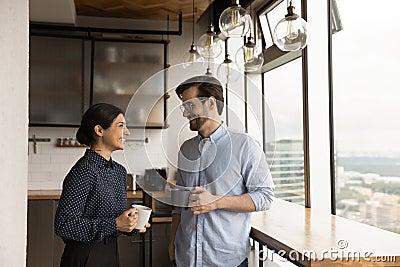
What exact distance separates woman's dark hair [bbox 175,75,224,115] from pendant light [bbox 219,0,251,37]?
517mm

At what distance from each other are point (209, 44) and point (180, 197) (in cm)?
132

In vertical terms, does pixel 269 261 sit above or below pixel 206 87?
below

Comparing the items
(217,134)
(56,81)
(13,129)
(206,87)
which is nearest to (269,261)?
(217,134)

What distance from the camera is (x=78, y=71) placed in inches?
194

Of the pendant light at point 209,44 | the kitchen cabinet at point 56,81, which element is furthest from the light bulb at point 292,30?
the kitchen cabinet at point 56,81

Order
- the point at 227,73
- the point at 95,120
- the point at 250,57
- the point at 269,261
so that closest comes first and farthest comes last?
the point at 95,120 → the point at 269,261 → the point at 250,57 → the point at 227,73

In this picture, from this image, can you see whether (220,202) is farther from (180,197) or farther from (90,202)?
(90,202)

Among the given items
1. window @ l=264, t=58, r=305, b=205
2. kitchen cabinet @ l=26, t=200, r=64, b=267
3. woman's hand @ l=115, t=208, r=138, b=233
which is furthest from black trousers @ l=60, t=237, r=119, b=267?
kitchen cabinet @ l=26, t=200, r=64, b=267

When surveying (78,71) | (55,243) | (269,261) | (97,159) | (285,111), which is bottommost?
(55,243)

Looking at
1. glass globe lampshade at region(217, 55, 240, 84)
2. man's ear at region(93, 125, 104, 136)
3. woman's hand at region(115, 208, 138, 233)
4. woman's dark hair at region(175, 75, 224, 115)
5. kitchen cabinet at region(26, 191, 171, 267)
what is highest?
glass globe lampshade at region(217, 55, 240, 84)

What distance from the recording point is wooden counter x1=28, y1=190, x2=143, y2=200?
173 inches

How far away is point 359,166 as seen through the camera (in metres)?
3.08

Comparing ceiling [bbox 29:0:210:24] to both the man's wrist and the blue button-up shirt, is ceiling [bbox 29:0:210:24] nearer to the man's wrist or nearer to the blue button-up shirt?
the blue button-up shirt

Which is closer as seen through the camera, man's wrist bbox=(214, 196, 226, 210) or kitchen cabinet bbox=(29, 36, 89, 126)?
man's wrist bbox=(214, 196, 226, 210)
